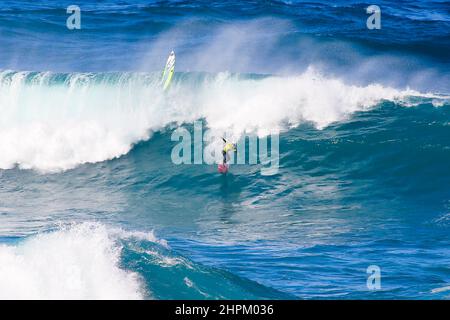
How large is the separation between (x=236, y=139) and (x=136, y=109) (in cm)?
367

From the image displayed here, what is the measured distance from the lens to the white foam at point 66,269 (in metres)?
10.8

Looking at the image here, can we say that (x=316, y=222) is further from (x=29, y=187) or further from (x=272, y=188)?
(x=29, y=187)

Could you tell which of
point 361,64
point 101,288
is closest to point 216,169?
point 361,64

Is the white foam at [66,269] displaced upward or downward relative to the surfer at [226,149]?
downward

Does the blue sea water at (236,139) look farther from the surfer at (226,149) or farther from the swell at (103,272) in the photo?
the surfer at (226,149)

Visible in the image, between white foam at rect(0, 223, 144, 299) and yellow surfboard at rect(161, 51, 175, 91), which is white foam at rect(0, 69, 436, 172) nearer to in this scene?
yellow surfboard at rect(161, 51, 175, 91)

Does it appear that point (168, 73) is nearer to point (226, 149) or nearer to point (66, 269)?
point (226, 149)

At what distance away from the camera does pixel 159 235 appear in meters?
17.2

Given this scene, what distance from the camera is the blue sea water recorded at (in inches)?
504

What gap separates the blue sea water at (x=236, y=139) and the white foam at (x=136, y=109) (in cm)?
6

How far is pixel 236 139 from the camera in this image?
76.7 feet

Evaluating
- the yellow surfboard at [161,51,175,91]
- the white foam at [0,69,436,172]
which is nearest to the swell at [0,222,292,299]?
the white foam at [0,69,436,172]

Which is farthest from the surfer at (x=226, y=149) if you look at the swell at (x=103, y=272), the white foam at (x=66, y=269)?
the white foam at (x=66, y=269)

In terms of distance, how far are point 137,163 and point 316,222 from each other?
23.6ft
